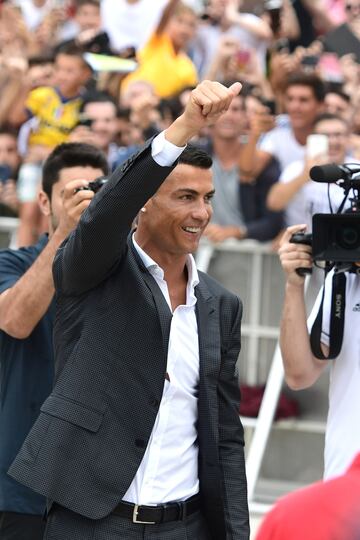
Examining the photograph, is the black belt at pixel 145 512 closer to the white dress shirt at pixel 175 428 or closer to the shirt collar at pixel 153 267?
the white dress shirt at pixel 175 428

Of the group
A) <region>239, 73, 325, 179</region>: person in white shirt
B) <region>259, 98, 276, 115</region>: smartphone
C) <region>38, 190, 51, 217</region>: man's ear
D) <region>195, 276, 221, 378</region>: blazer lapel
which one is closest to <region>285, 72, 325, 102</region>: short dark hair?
<region>239, 73, 325, 179</region>: person in white shirt

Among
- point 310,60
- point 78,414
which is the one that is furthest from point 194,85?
point 78,414

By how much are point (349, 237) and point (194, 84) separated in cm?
663

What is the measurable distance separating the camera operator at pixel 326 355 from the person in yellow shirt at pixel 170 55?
618 centimetres

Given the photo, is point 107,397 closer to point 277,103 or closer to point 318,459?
point 318,459

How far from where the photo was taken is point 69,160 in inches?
187

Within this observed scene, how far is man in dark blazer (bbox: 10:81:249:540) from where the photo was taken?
141 inches

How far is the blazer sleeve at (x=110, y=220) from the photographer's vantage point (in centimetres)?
342

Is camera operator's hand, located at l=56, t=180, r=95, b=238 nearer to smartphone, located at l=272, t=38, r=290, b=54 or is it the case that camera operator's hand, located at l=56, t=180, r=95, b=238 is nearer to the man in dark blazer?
the man in dark blazer

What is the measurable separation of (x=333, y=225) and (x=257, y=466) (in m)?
3.45

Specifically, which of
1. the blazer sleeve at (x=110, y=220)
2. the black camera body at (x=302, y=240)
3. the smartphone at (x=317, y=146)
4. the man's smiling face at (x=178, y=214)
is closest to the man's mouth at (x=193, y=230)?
the man's smiling face at (x=178, y=214)

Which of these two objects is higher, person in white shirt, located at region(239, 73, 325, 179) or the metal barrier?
person in white shirt, located at region(239, 73, 325, 179)

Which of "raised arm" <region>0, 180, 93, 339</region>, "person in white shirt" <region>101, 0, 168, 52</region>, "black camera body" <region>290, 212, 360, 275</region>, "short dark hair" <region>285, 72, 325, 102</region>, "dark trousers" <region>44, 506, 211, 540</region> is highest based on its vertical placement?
"person in white shirt" <region>101, 0, 168, 52</region>

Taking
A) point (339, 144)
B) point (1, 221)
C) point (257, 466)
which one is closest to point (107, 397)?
point (257, 466)
